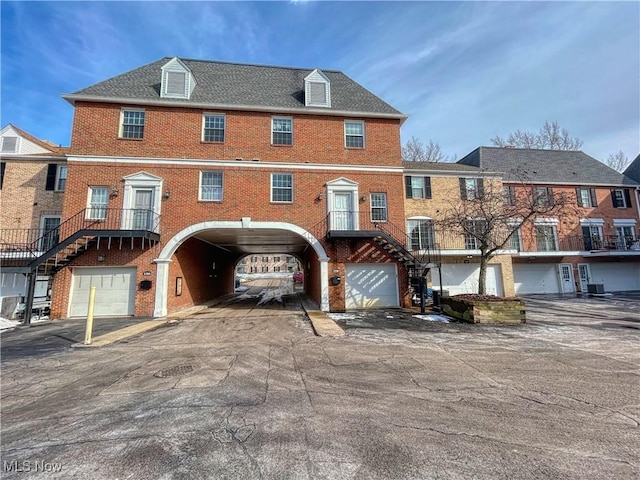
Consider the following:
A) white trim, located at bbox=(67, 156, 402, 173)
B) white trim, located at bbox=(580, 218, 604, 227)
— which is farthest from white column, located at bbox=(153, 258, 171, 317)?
white trim, located at bbox=(580, 218, 604, 227)

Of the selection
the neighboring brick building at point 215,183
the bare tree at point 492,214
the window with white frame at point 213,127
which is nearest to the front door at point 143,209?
the neighboring brick building at point 215,183

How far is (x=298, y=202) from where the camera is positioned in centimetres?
1459

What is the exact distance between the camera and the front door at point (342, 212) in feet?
48.3

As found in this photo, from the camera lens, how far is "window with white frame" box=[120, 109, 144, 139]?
14.0 meters

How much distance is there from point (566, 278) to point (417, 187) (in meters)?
14.9

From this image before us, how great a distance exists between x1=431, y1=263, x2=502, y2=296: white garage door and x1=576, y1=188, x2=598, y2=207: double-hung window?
10779 millimetres

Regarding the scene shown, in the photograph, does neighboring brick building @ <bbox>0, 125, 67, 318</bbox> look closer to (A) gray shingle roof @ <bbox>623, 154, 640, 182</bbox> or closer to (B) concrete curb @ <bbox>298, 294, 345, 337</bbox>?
(B) concrete curb @ <bbox>298, 294, 345, 337</bbox>

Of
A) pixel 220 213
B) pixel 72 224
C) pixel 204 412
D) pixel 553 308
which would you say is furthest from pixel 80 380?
pixel 553 308

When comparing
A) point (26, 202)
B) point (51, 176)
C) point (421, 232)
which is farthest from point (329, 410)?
point (26, 202)

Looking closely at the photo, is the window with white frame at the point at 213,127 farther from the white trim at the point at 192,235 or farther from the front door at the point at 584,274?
the front door at the point at 584,274

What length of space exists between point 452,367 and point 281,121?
13.8 metres

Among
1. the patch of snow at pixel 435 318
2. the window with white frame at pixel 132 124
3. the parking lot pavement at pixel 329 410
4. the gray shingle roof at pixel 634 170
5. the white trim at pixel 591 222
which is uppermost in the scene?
the gray shingle roof at pixel 634 170

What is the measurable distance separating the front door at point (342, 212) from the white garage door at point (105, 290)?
32.2 ft

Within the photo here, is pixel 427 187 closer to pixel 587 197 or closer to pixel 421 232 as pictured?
pixel 421 232
